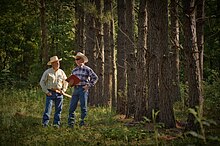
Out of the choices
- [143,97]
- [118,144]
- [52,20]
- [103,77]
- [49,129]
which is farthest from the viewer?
[52,20]

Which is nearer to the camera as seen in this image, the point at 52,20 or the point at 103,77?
the point at 103,77

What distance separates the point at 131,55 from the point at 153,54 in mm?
2567

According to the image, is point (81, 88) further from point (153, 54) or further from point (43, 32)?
point (43, 32)

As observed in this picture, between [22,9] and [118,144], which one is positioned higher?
[22,9]

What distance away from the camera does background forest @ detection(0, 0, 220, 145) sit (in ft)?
26.1

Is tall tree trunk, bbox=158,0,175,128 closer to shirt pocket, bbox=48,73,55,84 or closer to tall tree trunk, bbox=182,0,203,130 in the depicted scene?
tall tree trunk, bbox=182,0,203,130

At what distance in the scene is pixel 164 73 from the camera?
30.5 ft

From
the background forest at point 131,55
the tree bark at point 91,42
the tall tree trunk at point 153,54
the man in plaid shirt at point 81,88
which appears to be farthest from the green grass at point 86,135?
the tree bark at point 91,42

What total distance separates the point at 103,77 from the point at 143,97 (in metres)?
5.80

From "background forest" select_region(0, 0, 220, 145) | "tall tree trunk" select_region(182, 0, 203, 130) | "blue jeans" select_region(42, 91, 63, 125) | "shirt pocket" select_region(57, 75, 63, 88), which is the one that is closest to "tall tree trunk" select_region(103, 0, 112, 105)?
"background forest" select_region(0, 0, 220, 145)

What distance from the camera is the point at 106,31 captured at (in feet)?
54.5

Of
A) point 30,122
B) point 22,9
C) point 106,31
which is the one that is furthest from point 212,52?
point 30,122

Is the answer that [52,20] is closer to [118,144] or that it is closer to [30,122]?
[30,122]

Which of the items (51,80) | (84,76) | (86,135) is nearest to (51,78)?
(51,80)
